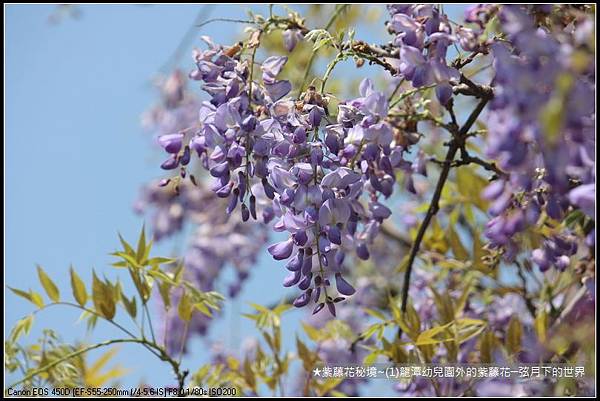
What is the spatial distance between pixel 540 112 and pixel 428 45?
0.44 meters

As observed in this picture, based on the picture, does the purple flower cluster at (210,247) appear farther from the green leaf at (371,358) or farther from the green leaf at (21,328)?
the green leaf at (371,358)

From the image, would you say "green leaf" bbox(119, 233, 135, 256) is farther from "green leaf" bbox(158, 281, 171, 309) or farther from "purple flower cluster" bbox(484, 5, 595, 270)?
"purple flower cluster" bbox(484, 5, 595, 270)

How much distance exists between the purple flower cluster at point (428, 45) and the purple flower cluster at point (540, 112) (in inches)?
5.4

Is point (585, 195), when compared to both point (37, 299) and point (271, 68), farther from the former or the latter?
point (37, 299)

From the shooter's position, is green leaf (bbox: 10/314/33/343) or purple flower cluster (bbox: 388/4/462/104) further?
green leaf (bbox: 10/314/33/343)

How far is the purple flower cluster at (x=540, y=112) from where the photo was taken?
2.42 ft

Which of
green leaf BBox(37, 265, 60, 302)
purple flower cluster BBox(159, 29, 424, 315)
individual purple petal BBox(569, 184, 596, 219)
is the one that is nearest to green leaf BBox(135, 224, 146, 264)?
green leaf BBox(37, 265, 60, 302)

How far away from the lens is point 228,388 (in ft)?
6.19

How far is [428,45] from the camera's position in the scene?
45.6 inches

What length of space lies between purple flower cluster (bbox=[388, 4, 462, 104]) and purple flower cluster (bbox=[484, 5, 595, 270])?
0.45 feet

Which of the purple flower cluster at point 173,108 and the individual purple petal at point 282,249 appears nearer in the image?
the individual purple petal at point 282,249

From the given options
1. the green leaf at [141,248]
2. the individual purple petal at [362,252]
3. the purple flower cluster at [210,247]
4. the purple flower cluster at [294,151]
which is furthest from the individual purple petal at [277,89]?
the purple flower cluster at [210,247]

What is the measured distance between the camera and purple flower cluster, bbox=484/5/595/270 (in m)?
0.74

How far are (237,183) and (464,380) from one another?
0.73 metres
